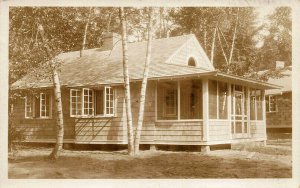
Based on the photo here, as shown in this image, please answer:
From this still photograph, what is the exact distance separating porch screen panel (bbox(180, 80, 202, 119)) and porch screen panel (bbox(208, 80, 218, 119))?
192 mm

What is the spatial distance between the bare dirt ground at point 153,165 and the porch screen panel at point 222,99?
51.7 inches

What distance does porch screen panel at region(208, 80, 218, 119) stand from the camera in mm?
9516

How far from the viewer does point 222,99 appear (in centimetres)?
968

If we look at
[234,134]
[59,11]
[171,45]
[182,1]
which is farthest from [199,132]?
[59,11]

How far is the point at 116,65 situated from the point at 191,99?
4.94 ft

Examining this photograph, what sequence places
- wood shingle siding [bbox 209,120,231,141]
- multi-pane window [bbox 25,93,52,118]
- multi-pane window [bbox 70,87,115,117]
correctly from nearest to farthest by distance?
wood shingle siding [bbox 209,120,231,141]
multi-pane window [bbox 25,93,52,118]
multi-pane window [bbox 70,87,115,117]

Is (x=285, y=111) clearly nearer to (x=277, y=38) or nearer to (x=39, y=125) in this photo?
(x=277, y=38)

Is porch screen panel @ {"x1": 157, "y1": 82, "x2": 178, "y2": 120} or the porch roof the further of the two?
porch screen panel @ {"x1": 157, "y1": 82, "x2": 178, "y2": 120}

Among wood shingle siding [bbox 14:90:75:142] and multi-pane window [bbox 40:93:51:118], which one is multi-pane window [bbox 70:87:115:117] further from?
multi-pane window [bbox 40:93:51:118]

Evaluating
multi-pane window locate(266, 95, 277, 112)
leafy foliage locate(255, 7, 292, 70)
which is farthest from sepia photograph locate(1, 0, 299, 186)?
multi-pane window locate(266, 95, 277, 112)

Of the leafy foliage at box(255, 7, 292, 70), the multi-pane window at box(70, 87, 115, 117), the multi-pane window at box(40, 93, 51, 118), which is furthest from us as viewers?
the multi-pane window at box(70, 87, 115, 117)

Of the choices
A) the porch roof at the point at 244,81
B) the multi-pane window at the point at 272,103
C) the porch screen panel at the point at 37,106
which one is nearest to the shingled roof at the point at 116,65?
the porch roof at the point at 244,81

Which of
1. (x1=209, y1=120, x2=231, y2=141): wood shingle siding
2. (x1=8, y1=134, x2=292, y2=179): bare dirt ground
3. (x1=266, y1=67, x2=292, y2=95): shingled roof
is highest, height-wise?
(x1=266, y1=67, x2=292, y2=95): shingled roof

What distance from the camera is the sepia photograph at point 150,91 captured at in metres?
7.82
